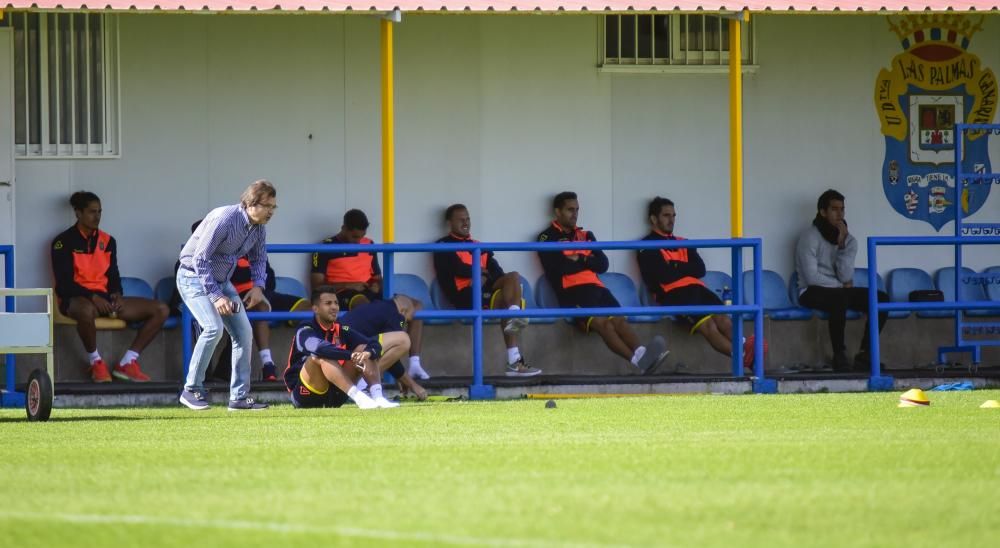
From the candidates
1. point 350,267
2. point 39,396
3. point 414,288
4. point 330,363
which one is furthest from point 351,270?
point 39,396

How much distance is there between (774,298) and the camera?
17.0 m

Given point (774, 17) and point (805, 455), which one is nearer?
point (805, 455)

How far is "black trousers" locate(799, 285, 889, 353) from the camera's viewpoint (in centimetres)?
1627

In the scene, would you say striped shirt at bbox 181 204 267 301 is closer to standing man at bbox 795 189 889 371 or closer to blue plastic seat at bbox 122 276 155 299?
blue plastic seat at bbox 122 276 155 299

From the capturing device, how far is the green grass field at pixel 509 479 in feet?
22.7

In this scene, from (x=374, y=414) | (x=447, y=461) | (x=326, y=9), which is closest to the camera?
(x=447, y=461)

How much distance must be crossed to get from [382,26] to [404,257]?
2.60m

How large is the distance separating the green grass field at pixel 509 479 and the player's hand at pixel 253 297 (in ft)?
5.88

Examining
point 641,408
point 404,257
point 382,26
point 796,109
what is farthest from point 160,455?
point 796,109

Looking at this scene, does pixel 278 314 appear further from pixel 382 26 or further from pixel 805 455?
pixel 805 455

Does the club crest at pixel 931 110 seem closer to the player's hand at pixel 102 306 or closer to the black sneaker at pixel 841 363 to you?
the black sneaker at pixel 841 363

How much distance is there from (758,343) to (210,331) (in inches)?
195

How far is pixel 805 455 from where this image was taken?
9.41 meters

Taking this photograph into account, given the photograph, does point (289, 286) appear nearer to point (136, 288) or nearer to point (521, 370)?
point (136, 288)
